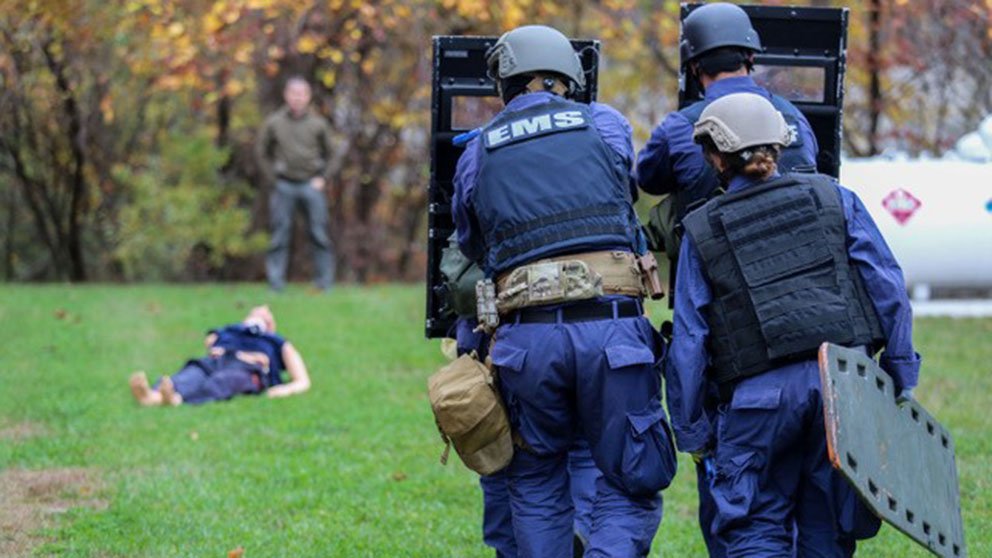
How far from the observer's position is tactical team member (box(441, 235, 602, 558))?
5.84 metres

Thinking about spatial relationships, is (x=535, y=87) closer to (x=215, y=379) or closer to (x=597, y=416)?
(x=597, y=416)

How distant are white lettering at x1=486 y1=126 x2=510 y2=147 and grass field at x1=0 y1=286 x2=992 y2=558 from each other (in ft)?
7.34

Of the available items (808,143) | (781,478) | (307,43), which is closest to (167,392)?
(808,143)

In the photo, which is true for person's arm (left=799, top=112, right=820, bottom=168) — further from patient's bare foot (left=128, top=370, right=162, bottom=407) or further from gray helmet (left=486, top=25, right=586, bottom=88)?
patient's bare foot (left=128, top=370, right=162, bottom=407)

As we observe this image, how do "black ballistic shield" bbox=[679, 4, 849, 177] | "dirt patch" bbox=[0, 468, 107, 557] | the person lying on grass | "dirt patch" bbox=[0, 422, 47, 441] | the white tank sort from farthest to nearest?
1. the white tank
2. the person lying on grass
3. "dirt patch" bbox=[0, 422, 47, 441]
4. "dirt patch" bbox=[0, 468, 107, 557]
5. "black ballistic shield" bbox=[679, 4, 849, 177]

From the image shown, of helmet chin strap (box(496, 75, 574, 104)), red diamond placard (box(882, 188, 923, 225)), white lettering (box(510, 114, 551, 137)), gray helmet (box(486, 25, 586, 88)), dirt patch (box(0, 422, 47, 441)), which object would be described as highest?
gray helmet (box(486, 25, 586, 88))

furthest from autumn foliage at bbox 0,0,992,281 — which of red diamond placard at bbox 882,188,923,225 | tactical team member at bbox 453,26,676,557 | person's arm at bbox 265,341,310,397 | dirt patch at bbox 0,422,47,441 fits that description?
tactical team member at bbox 453,26,676,557

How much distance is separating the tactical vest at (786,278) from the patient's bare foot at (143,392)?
6207 millimetres

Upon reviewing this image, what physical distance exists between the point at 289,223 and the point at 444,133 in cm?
1078

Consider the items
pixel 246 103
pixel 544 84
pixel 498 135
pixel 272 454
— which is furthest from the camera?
pixel 246 103

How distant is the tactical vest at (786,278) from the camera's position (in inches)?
197

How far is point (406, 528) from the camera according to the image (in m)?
7.33

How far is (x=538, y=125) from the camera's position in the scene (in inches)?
213

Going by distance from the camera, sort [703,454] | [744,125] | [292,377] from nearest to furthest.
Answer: [744,125], [703,454], [292,377]
